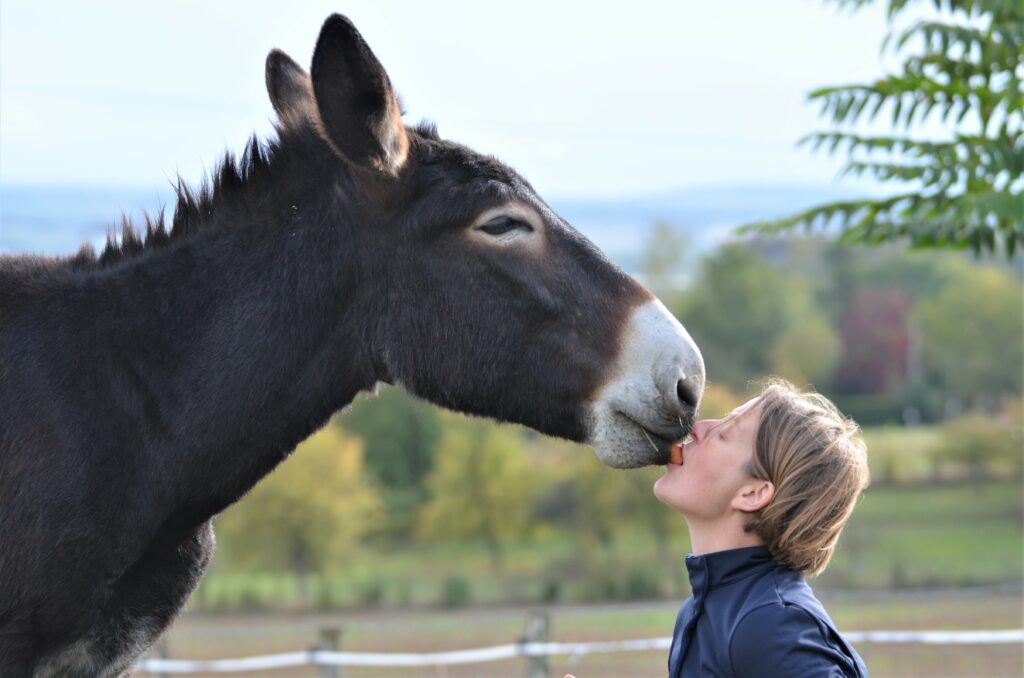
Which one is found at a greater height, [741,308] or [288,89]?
[741,308]

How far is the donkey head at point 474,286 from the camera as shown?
3266 mm

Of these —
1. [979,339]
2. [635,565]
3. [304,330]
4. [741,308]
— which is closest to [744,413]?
[304,330]

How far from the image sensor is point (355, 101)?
10.8ft

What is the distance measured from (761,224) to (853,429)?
348 centimetres

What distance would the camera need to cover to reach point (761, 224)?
647 centimetres

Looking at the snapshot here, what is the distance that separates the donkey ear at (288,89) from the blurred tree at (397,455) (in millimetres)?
45598

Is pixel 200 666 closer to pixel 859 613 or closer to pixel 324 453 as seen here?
pixel 859 613

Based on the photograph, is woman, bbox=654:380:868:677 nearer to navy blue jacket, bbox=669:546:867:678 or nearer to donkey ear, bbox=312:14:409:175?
navy blue jacket, bbox=669:546:867:678

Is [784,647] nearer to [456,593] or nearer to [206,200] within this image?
[206,200]

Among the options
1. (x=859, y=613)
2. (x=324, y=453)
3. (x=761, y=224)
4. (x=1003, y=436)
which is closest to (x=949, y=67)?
(x=761, y=224)

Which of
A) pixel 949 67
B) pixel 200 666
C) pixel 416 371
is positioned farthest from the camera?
pixel 200 666

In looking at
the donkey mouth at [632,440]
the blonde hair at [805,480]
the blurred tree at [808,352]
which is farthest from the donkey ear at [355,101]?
the blurred tree at [808,352]

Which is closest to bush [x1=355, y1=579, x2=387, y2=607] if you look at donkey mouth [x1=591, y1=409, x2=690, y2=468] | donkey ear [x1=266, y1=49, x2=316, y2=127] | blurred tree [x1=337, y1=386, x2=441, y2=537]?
blurred tree [x1=337, y1=386, x2=441, y2=537]

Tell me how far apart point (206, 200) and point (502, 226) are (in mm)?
931
